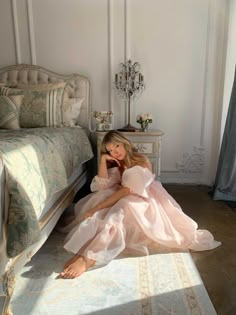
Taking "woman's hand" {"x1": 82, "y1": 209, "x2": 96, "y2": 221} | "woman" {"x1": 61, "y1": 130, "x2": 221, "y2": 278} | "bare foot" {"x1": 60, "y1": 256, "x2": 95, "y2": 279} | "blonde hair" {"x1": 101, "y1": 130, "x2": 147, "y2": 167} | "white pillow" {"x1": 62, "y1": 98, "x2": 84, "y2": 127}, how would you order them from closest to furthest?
1. "bare foot" {"x1": 60, "y1": 256, "x2": 95, "y2": 279}
2. "woman" {"x1": 61, "y1": 130, "x2": 221, "y2": 278}
3. "woman's hand" {"x1": 82, "y1": 209, "x2": 96, "y2": 221}
4. "blonde hair" {"x1": 101, "y1": 130, "x2": 147, "y2": 167}
5. "white pillow" {"x1": 62, "y1": 98, "x2": 84, "y2": 127}

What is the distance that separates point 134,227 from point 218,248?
0.57 m

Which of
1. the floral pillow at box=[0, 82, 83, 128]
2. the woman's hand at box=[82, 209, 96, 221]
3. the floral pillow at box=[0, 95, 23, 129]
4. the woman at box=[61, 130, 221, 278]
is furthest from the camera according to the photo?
the floral pillow at box=[0, 82, 83, 128]

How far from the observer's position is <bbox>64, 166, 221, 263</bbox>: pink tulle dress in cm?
150

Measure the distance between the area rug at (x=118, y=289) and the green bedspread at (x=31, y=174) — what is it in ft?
1.11

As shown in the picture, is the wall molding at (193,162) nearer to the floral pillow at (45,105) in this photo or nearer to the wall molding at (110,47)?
the wall molding at (110,47)

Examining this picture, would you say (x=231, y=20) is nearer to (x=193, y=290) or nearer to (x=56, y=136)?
(x=56, y=136)

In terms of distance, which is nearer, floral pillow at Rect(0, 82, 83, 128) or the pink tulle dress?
the pink tulle dress

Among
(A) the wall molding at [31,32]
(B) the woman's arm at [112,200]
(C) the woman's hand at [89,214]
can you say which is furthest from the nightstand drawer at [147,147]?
(A) the wall molding at [31,32]

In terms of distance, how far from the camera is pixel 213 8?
105 inches

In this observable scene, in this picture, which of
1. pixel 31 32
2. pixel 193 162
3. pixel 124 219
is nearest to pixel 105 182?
pixel 124 219

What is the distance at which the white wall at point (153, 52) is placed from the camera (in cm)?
272

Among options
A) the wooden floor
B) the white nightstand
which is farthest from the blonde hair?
the wooden floor

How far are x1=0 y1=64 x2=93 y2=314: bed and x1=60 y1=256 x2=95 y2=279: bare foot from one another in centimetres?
20

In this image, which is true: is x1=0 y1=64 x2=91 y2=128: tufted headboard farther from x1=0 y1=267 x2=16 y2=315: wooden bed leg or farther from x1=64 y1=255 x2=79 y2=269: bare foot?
x1=0 y1=267 x2=16 y2=315: wooden bed leg
